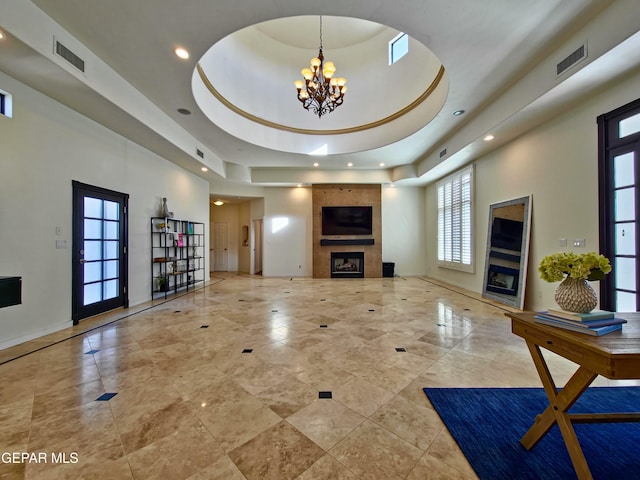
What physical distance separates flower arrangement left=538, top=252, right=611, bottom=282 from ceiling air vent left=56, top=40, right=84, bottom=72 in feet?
16.8

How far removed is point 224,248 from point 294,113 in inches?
279

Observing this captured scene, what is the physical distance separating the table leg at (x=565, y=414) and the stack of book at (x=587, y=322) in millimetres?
199

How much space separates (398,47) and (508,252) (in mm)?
5133

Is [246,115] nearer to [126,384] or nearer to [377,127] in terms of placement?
[377,127]

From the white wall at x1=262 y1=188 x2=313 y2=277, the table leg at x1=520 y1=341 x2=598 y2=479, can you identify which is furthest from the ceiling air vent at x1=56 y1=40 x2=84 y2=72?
the white wall at x1=262 y1=188 x2=313 y2=277

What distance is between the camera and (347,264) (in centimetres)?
976

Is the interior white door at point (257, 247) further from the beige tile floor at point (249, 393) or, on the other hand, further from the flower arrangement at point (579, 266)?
the flower arrangement at point (579, 266)

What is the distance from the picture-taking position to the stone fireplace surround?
31.4ft

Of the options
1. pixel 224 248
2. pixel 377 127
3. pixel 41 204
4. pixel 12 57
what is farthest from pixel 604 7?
pixel 224 248

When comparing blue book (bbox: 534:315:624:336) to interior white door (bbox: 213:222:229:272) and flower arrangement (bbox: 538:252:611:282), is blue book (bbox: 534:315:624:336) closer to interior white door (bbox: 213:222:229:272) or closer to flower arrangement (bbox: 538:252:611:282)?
flower arrangement (bbox: 538:252:611:282)

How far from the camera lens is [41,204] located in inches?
144

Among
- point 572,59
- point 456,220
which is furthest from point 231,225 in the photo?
point 572,59

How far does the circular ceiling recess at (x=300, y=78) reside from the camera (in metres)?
5.48

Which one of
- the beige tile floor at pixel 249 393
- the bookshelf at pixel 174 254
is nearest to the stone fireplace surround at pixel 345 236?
the bookshelf at pixel 174 254
